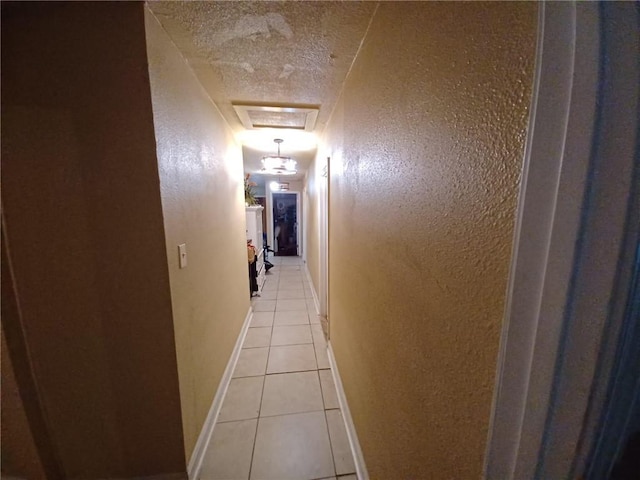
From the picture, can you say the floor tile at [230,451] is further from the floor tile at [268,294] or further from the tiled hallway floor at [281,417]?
the floor tile at [268,294]

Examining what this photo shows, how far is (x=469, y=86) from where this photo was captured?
479mm

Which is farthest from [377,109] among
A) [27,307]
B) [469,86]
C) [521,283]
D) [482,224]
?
[27,307]

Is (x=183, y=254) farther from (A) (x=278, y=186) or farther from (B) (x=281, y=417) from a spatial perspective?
(A) (x=278, y=186)

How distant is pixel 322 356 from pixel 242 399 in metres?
0.81

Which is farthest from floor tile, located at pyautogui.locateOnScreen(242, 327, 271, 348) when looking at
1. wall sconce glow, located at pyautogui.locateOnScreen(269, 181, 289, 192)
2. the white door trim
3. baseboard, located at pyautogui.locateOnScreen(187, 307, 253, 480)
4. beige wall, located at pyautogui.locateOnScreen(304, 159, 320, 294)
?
wall sconce glow, located at pyautogui.locateOnScreen(269, 181, 289, 192)

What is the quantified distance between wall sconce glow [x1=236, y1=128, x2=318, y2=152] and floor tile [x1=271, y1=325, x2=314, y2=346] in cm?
226

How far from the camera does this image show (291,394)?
183 centimetres

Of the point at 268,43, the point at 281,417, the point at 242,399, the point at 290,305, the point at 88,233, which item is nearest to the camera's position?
the point at 88,233

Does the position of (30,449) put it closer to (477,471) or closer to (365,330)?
(365,330)

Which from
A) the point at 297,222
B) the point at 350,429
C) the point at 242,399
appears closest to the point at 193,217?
the point at 242,399

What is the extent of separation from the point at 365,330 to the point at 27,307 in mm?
1538

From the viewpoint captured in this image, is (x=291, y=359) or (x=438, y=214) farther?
(x=291, y=359)

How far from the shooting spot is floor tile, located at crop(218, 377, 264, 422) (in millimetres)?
1646

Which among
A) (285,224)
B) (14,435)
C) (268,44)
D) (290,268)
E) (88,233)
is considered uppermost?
(268,44)
